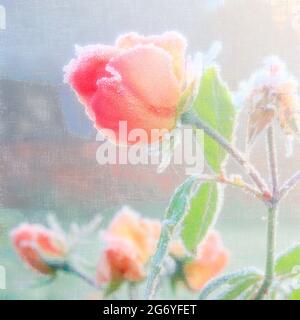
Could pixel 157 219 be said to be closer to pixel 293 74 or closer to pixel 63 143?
pixel 63 143

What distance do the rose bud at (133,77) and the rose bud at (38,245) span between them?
360 millimetres

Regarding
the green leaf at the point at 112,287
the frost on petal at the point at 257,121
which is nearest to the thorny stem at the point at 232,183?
the frost on petal at the point at 257,121

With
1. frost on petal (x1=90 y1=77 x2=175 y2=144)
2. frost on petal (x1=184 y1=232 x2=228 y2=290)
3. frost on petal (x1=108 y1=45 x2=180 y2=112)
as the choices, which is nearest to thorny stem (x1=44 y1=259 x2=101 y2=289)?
frost on petal (x1=184 y1=232 x2=228 y2=290)

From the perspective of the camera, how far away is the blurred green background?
1520 mm

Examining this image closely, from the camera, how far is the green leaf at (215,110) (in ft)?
5.03

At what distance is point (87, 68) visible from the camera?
1526 millimetres

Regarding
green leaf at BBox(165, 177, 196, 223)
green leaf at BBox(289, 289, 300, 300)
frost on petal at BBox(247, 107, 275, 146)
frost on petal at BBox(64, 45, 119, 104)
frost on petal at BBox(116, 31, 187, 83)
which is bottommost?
green leaf at BBox(289, 289, 300, 300)

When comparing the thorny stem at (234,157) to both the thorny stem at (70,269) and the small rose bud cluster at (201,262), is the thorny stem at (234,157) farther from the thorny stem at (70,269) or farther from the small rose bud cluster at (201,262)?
the thorny stem at (70,269)

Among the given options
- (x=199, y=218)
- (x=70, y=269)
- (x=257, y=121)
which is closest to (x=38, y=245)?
(x=70, y=269)

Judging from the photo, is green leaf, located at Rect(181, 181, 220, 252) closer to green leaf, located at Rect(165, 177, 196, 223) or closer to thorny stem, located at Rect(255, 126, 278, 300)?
green leaf, located at Rect(165, 177, 196, 223)

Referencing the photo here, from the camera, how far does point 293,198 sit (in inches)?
61.6

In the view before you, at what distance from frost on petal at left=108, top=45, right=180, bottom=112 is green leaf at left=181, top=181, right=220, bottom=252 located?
10.7 inches

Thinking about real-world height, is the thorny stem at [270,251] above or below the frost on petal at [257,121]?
below
